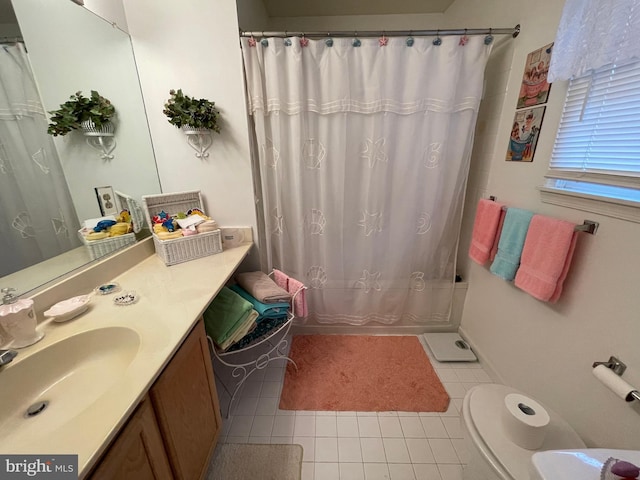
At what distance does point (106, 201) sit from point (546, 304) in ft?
7.49

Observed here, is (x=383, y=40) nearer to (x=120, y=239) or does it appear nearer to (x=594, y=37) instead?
(x=594, y=37)

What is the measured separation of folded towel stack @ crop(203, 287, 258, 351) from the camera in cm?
127

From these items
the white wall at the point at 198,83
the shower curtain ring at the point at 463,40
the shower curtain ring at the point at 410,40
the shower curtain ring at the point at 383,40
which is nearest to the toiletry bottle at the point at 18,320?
the white wall at the point at 198,83

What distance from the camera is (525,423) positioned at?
0.89 metres

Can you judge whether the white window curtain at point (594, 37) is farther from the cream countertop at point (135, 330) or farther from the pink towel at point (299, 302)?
the cream countertop at point (135, 330)

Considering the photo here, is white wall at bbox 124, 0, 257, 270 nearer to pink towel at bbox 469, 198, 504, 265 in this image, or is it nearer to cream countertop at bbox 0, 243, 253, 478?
cream countertop at bbox 0, 243, 253, 478

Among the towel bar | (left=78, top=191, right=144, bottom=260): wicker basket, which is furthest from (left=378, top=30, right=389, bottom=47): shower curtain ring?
(left=78, top=191, right=144, bottom=260): wicker basket

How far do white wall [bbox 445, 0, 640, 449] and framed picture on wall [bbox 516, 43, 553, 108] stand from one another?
4 cm

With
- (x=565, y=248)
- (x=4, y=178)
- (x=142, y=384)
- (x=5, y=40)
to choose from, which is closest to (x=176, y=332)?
(x=142, y=384)

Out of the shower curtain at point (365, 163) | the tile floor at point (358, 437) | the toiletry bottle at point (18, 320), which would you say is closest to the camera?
the toiletry bottle at point (18, 320)

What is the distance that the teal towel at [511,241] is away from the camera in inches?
51.9

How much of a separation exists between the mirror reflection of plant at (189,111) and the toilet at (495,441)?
73.5 inches

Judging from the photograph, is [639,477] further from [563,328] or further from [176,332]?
[176,332]

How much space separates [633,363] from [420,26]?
2.54m
